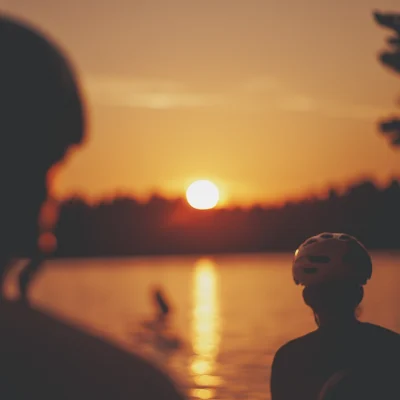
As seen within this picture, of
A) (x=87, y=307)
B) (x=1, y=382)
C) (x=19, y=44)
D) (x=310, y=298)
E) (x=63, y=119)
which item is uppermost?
(x=19, y=44)

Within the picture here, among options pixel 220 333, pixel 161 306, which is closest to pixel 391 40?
pixel 220 333

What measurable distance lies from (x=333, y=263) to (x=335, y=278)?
6 centimetres

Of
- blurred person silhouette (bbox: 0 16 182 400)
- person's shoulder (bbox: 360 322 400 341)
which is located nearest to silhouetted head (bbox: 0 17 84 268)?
blurred person silhouette (bbox: 0 16 182 400)

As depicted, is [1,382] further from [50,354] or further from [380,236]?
[380,236]

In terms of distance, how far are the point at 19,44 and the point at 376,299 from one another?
7023 centimetres

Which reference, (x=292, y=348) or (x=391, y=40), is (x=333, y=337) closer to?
(x=292, y=348)

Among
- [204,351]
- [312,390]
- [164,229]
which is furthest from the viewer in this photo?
[164,229]

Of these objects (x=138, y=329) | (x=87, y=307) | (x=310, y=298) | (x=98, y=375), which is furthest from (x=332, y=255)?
(x=87, y=307)

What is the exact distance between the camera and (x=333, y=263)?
13.4ft

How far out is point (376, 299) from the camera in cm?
7194

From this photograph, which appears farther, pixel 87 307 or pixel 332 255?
pixel 87 307

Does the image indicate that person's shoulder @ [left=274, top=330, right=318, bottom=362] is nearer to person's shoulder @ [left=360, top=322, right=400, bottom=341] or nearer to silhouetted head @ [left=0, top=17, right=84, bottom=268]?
person's shoulder @ [left=360, top=322, right=400, bottom=341]

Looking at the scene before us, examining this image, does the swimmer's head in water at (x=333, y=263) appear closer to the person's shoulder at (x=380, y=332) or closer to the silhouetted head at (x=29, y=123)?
the person's shoulder at (x=380, y=332)

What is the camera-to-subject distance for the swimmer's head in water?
4082 mm
